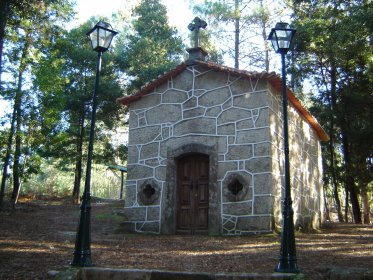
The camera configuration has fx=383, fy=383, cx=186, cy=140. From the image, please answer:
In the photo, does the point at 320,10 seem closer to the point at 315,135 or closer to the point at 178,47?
the point at 315,135

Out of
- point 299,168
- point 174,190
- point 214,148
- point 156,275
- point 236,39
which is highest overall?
point 236,39

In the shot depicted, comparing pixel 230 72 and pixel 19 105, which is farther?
pixel 19 105

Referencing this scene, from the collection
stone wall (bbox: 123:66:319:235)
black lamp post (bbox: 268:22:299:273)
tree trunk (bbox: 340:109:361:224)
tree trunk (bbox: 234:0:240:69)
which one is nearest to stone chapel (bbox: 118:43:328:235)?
stone wall (bbox: 123:66:319:235)

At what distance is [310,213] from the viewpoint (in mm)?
12492

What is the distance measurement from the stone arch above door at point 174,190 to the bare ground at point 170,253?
0.66 meters

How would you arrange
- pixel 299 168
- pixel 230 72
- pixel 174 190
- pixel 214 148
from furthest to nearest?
pixel 299 168 < pixel 174 190 < pixel 230 72 < pixel 214 148

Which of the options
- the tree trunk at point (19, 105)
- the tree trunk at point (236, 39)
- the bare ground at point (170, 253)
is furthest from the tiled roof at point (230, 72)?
the tree trunk at point (236, 39)

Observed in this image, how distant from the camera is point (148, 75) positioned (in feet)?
64.0

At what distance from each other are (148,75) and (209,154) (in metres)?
10.4

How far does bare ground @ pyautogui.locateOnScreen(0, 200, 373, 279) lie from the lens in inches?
220

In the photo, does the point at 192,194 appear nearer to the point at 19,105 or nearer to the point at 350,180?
the point at 19,105

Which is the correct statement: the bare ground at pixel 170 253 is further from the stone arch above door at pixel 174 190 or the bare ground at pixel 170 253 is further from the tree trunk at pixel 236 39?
the tree trunk at pixel 236 39

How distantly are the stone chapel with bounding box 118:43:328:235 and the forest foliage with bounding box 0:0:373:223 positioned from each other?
Result: 13.5ft

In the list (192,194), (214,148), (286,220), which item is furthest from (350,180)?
(286,220)
